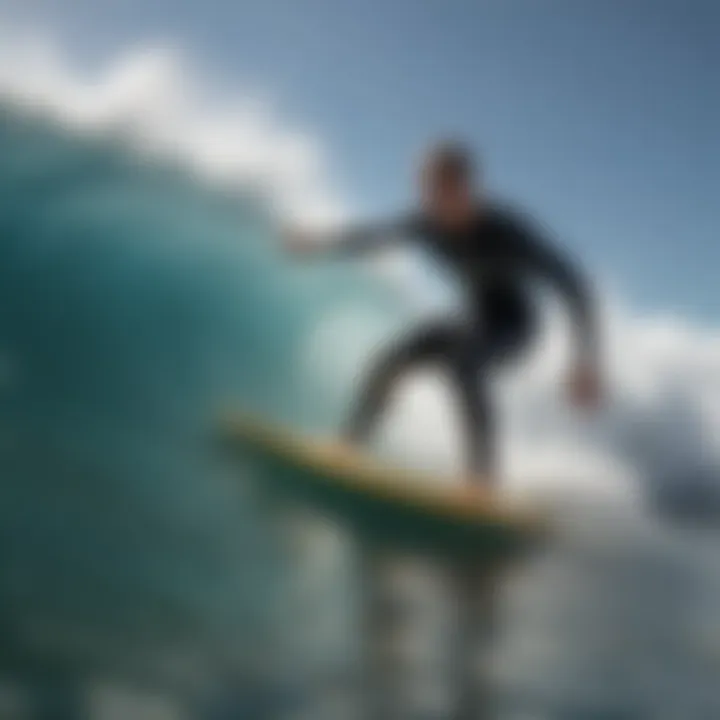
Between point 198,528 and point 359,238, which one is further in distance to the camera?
point 359,238

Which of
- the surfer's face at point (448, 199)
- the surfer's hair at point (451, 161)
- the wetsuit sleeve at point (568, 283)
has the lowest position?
the wetsuit sleeve at point (568, 283)

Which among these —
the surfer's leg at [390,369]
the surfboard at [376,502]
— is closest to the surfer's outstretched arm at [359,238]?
the surfer's leg at [390,369]

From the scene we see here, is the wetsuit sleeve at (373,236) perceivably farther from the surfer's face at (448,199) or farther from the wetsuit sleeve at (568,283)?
the wetsuit sleeve at (568,283)

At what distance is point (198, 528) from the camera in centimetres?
121

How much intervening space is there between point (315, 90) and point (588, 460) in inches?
23.1

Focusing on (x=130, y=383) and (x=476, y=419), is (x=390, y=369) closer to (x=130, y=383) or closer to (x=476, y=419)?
(x=476, y=419)

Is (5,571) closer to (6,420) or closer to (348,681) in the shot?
(6,420)

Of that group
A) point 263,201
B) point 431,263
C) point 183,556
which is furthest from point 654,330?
point 183,556

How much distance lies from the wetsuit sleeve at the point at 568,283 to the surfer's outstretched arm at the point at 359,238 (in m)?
0.14

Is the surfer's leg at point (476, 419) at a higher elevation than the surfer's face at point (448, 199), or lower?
lower

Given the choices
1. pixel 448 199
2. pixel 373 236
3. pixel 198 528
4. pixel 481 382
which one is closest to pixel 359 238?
pixel 373 236

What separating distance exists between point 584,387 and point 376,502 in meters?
0.30

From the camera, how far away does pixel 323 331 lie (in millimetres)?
1287

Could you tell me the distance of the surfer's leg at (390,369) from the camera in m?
1.28
